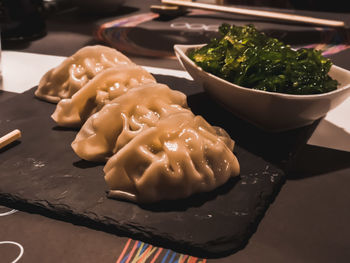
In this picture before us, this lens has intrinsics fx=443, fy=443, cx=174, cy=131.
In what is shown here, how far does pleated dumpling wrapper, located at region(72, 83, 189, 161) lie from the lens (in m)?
1.72

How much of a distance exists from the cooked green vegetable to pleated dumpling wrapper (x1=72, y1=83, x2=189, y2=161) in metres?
0.37

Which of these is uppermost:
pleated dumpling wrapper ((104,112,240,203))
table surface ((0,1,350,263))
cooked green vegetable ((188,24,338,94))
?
cooked green vegetable ((188,24,338,94))

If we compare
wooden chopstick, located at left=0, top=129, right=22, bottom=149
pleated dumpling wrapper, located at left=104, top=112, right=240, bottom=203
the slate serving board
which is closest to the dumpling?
the slate serving board

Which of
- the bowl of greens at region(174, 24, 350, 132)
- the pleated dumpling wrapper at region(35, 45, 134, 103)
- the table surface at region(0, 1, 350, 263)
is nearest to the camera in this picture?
the table surface at region(0, 1, 350, 263)

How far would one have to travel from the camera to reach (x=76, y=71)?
7.34ft

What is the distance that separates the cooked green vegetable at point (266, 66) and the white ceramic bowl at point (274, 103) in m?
0.05

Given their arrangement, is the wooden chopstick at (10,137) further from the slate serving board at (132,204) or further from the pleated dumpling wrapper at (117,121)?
the pleated dumpling wrapper at (117,121)

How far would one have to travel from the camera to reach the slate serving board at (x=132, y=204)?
52.6 inches

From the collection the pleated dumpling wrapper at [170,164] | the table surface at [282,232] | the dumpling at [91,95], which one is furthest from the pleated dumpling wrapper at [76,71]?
the table surface at [282,232]

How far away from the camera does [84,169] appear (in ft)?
5.55

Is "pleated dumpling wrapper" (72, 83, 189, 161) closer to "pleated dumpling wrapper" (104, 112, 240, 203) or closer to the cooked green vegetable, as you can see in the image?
"pleated dumpling wrapper" (104, 112, 240, 203)

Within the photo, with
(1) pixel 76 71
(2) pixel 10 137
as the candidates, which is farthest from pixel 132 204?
(1) pixel 76 71

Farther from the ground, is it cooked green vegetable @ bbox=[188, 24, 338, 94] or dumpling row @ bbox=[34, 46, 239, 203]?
cooked green vegetable @ bbox=[188, 24, 338, 94]

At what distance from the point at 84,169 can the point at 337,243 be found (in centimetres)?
93
